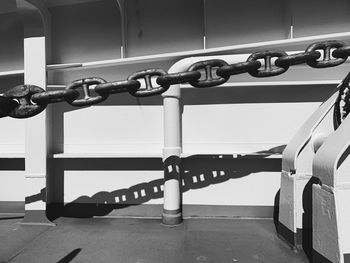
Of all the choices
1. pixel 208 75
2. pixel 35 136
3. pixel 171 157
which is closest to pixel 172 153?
pixel 171 157

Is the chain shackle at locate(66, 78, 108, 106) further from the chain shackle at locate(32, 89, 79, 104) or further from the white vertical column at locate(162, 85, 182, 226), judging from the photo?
the white vertical column at locate(162, 85, 182, 226)

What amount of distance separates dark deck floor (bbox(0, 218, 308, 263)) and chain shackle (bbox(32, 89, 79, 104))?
2.57 meters

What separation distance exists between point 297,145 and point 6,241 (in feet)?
15.4

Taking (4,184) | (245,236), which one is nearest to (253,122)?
(245,236)

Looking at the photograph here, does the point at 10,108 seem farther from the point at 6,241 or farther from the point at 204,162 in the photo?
the point at 204,162

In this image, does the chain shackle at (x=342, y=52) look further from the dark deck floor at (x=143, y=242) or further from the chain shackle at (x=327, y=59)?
the dark deck floor at (x=143, y=242)

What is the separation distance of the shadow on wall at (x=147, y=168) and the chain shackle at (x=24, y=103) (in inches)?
149

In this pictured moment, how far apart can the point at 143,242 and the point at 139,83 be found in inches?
118

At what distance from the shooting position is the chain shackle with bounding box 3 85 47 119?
2.03 meters

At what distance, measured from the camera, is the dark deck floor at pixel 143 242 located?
12.9ft

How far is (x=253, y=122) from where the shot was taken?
564cm

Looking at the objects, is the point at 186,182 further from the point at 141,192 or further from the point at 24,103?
the point at 24,103

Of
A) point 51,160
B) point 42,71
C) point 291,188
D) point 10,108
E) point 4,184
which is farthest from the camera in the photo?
point 4,184

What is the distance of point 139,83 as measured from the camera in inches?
89.6
